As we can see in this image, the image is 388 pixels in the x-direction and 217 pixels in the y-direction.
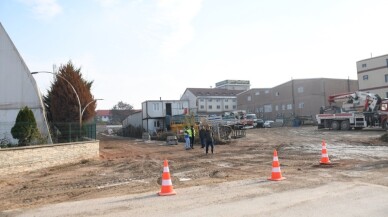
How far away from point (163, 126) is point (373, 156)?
134ft

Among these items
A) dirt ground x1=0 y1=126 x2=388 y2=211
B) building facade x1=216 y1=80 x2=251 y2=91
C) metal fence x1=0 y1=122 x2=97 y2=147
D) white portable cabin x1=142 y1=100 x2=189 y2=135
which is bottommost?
dirt ground x1=0 y1=126 x2=388 y2=211

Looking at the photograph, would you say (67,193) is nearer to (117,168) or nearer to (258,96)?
(117,168)

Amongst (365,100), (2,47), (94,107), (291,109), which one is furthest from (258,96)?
(2,47)

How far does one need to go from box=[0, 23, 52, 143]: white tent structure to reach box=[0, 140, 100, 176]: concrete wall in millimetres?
5212

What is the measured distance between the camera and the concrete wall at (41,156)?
53.5 ft

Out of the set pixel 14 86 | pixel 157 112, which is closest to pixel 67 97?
pixel 14 86

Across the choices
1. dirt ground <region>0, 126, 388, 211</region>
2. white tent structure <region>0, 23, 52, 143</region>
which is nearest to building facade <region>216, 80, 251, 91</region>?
white tent structure <region>0, 23, 52, 143</region>

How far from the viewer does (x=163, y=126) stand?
5638cm

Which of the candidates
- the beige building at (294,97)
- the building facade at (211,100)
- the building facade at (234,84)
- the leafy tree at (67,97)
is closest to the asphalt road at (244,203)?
the leafy tree at (67,97)

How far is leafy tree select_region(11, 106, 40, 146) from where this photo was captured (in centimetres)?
1839

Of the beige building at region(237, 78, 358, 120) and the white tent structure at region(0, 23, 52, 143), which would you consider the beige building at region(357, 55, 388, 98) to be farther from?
the white tent structure at region(0, 23, 52, 143)

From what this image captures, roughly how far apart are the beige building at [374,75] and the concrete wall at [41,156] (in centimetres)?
5145

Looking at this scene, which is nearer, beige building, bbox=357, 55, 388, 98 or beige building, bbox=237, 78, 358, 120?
beige building, bbox=357, 55, 388, 98

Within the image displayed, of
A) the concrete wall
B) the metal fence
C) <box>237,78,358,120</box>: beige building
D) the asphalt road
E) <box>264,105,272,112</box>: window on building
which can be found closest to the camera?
the asphalt road
